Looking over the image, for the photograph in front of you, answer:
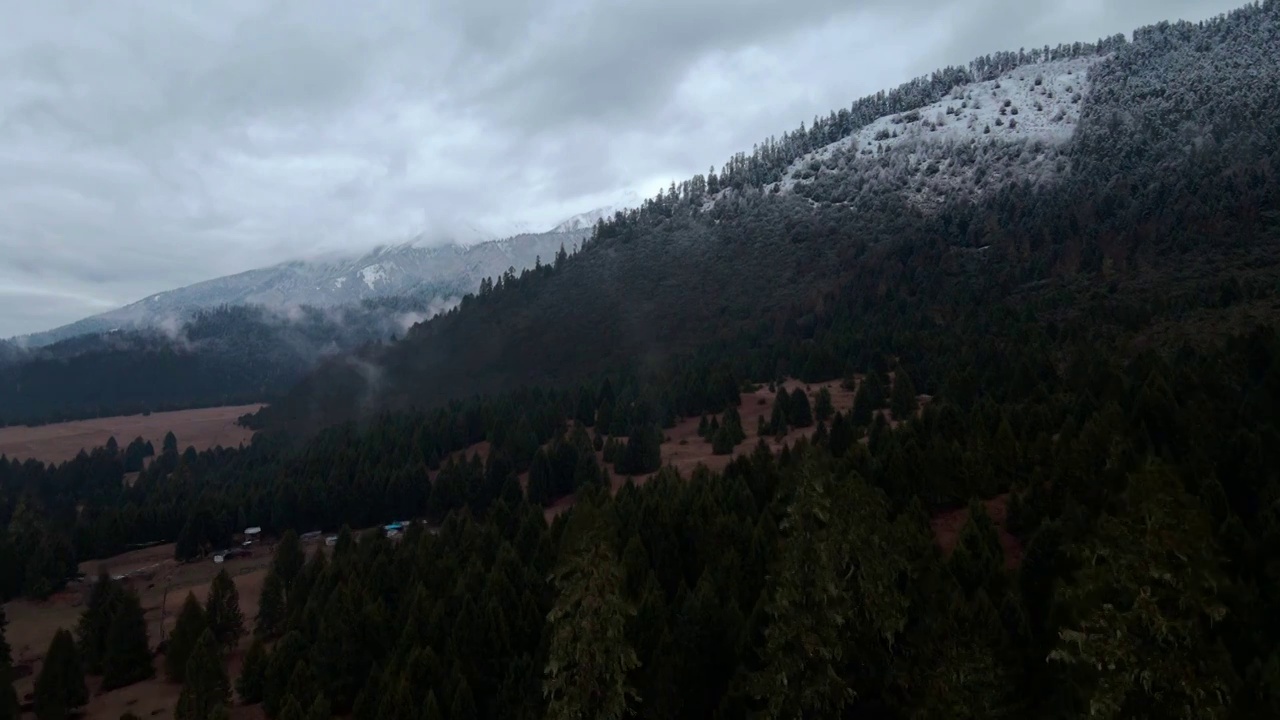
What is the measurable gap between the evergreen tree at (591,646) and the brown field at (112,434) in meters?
163

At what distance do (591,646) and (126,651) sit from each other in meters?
44.8

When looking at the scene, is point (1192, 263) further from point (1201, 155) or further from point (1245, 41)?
point (1245, 41)

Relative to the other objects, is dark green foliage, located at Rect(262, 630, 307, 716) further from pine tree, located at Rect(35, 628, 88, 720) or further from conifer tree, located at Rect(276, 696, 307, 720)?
pine tree, located at Rect(35, 628, 88, 720)

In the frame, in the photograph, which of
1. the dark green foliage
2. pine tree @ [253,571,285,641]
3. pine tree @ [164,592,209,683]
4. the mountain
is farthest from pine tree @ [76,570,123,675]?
the mountain

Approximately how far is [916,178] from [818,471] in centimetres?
18043

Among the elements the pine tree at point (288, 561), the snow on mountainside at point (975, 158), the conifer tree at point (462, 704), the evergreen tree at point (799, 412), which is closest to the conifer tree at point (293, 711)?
the conifer tree at point (462, 704)

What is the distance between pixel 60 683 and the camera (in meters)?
41.3

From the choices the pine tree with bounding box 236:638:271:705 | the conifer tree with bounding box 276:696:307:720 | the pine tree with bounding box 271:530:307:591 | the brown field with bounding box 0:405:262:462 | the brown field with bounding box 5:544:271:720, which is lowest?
the brown field with bounding box 5:544:271:720

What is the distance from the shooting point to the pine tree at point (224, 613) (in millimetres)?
51719

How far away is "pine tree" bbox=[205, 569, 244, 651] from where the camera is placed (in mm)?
51719

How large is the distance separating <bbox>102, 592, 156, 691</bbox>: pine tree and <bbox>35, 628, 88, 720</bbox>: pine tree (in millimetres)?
4472

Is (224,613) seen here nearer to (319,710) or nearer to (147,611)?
(147,611)

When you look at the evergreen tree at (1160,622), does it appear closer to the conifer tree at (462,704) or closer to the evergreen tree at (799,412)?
the conifer tree at (462,704)

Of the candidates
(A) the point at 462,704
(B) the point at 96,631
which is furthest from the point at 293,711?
(B) the point at 96,631
